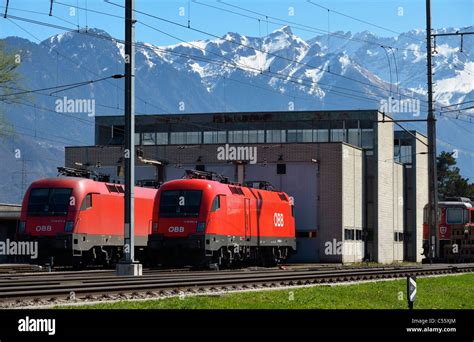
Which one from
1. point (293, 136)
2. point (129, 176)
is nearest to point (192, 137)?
point (293, 136)

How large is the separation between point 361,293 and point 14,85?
134 ft

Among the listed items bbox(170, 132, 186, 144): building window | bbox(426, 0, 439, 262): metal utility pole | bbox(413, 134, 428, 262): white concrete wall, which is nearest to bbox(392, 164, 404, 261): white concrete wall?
bbox(413, 134, 428, 262): white concrete wall

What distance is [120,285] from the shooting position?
2370 cm

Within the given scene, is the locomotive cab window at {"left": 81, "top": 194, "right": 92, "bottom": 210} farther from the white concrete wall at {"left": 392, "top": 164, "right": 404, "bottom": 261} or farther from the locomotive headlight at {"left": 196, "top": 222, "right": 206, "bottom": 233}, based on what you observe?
the white concrete wall at {"left": 392, "top": 164, "right": 404, "bottom": 261}

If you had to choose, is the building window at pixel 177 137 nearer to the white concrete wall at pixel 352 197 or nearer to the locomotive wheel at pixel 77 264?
the white concrete wall at pixel 352 197

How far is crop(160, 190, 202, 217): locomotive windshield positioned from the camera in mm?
40250

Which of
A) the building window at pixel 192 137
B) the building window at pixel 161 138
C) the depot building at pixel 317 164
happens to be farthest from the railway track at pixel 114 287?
the building window at pixel 161 138

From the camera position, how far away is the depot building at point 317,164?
57031 millimetres

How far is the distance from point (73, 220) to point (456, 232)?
2606 cm

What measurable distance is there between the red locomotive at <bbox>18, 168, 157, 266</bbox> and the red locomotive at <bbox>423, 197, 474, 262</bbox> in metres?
22.0

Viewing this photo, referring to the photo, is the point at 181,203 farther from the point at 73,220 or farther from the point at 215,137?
the point at 215,137

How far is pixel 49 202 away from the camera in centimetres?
3941
